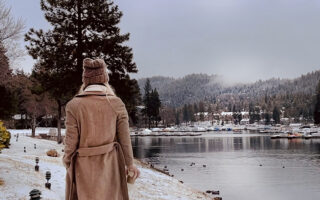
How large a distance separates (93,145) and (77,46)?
76.9 feet

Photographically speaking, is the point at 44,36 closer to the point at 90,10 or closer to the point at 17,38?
the point at 90,10

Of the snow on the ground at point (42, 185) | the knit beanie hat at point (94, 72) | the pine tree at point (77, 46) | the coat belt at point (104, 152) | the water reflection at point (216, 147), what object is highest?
the pine tree at point (77, 46)

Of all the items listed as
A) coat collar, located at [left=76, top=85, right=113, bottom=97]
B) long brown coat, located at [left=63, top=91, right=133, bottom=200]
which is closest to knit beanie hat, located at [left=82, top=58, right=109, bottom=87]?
coat collar, located at [left=76, top=85, right=113, bottom=97]

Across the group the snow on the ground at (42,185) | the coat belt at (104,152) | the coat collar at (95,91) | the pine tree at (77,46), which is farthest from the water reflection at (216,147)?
the coat collar at (95,91)

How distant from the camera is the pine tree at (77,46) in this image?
86.3ft

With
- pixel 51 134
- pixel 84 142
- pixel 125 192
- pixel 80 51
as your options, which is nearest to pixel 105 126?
pixel 84 142

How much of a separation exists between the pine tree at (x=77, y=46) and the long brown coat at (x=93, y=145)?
2228 cm

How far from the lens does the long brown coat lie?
421 cm

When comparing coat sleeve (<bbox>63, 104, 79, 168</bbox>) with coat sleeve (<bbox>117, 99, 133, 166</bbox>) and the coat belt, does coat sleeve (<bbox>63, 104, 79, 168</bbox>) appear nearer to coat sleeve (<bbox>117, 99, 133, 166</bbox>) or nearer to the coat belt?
the coat belt

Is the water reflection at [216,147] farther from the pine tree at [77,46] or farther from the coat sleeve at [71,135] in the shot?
the coat sleeve at [71,135]

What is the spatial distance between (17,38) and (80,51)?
9.15 m

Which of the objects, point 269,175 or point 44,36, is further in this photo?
point 269,175

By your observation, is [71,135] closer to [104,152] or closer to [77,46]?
[104,152]

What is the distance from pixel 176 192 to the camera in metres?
17.4
